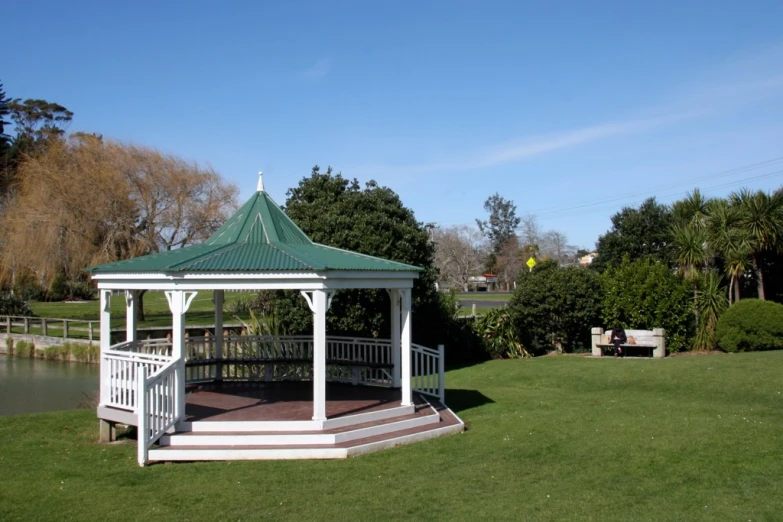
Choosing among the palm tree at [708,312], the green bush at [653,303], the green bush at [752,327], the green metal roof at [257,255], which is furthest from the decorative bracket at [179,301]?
the palm tree at [708,312]

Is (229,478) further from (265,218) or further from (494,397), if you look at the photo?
(494,397)

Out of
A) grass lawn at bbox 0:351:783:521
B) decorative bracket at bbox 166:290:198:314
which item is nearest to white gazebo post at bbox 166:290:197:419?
decorative bracket at bbox 166:290:198:314

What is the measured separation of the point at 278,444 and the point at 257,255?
9.82ft

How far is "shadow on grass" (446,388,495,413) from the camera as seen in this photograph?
13605mm

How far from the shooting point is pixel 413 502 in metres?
7.45

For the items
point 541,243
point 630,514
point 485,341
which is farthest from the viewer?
point 541,243

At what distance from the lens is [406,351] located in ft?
Result: 38.4

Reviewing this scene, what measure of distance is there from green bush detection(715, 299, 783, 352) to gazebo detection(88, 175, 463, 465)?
1149 cm

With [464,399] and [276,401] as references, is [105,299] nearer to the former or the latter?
[276,401]

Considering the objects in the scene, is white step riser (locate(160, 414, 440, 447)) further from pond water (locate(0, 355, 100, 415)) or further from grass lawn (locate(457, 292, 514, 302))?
grass lawn (locate(457, 292, 514, 302))

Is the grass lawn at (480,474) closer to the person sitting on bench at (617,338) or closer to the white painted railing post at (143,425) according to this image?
the white painted railing post at (143,425)

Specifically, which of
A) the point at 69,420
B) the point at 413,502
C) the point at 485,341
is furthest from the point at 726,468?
the point at 485,341

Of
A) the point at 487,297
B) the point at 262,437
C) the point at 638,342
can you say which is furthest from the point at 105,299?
the point at 487,297

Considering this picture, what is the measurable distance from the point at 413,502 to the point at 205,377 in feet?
Answer: 26.7
